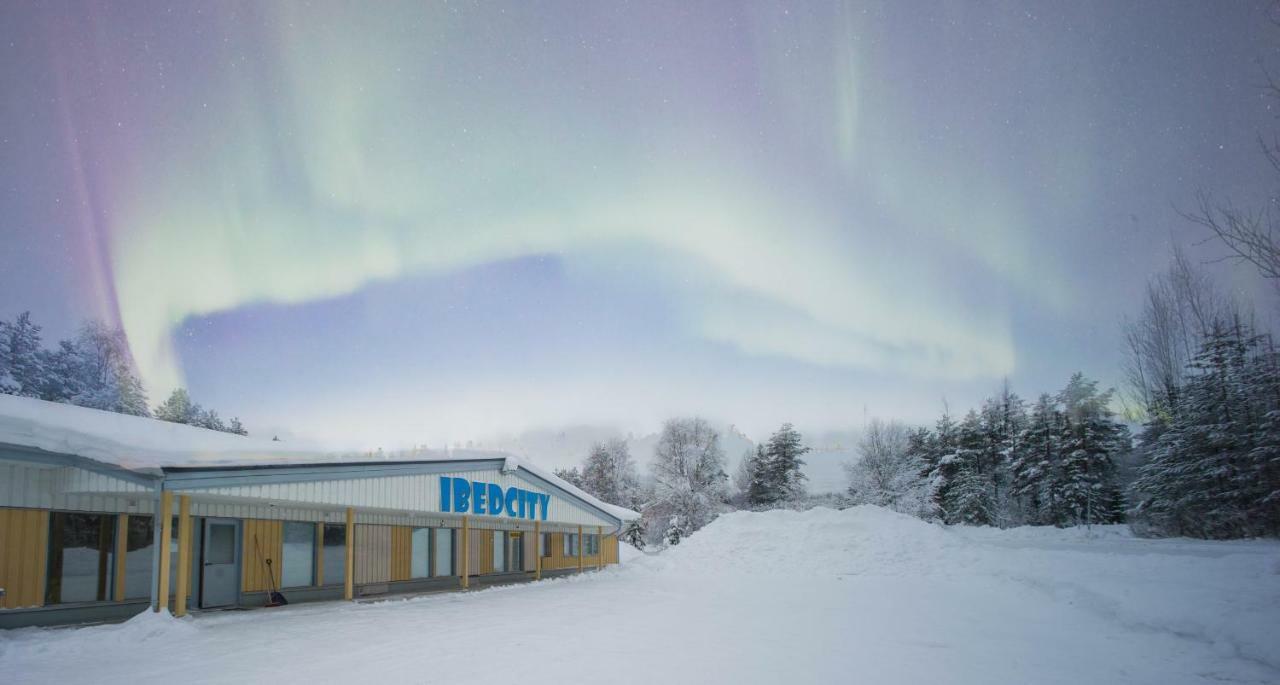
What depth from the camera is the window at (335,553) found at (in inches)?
685

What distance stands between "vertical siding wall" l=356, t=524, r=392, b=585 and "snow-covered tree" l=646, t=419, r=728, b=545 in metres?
34.8

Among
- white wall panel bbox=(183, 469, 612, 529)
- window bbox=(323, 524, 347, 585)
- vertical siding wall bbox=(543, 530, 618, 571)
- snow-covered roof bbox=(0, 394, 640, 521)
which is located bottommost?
vertical siding wall bbox=(543, 530, 618, 571)

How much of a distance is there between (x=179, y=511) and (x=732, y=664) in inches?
438

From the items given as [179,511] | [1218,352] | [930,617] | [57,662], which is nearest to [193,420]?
[179,511]

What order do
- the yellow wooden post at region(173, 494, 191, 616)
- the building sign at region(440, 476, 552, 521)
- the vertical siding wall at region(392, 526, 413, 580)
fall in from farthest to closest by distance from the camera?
1. the vertical siding wall at region(392, 526, 413, 580)
2. the building sign at region(440, 476, 552, 521)
3. the yellow wooden post at region(173, 494, 191, 616)

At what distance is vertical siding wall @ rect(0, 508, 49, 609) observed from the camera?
11375mm

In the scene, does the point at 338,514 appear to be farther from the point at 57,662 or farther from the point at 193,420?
the point at 193,420

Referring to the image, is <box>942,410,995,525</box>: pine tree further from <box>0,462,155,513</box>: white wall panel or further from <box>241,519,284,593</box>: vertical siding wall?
<box>0,462,155,513</box>: white wall panel

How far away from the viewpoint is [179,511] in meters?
13.9

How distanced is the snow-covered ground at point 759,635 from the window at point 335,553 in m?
1.86

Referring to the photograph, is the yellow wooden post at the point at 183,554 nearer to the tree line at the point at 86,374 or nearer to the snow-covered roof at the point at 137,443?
the snow-covered roof at the point at 137,443

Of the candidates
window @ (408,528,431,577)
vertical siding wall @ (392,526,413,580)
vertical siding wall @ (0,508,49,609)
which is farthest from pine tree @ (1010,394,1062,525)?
vertical siding wall @ (0,508,49,609)

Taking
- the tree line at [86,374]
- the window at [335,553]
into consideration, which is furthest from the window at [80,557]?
the tree line at [86,374]

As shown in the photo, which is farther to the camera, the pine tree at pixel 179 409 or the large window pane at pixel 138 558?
the pine tree at pixel 179 409
